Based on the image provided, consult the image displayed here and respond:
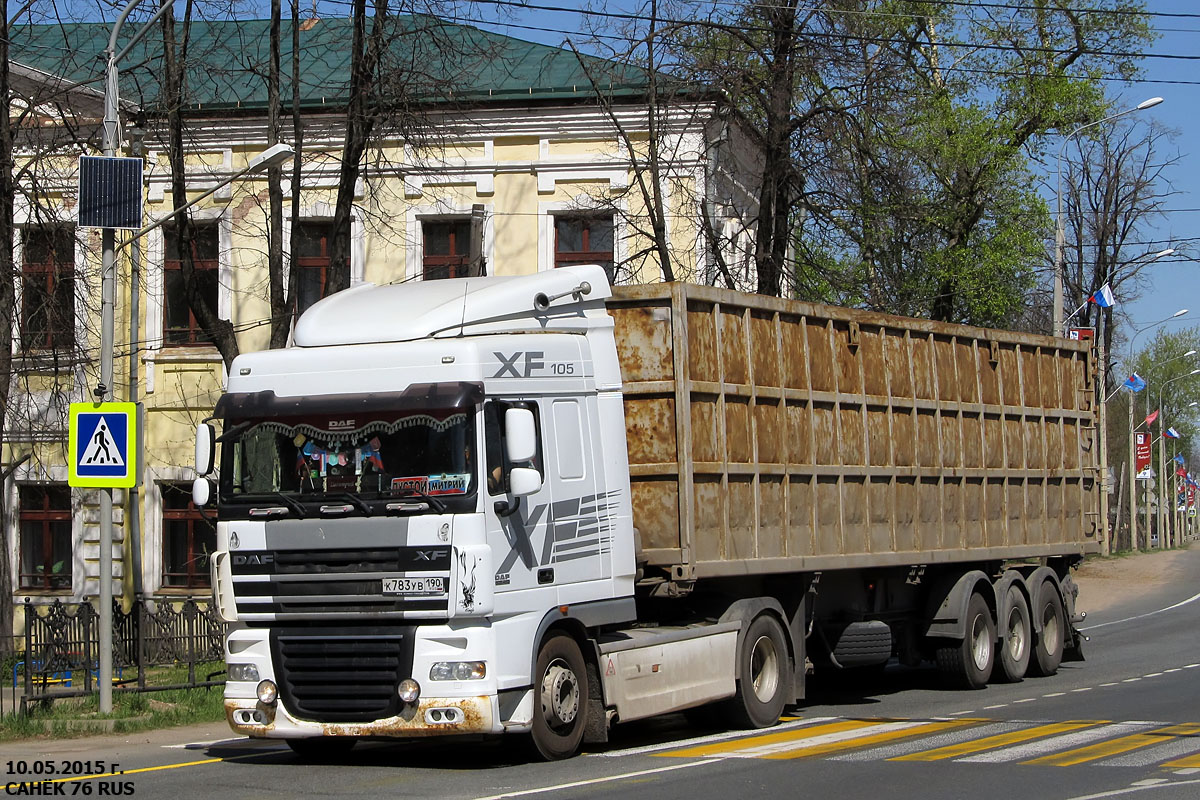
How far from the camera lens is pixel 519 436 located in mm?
10602

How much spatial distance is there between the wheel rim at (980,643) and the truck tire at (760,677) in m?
3.87

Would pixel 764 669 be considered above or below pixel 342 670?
below

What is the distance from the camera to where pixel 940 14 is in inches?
1288

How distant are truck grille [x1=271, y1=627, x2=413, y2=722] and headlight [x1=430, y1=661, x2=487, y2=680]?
202 millimetres

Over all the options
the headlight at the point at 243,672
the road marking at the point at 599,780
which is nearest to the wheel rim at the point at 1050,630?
the road marking at the point at 599,780

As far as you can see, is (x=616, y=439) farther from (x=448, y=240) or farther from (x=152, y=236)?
(x=152, y=236)

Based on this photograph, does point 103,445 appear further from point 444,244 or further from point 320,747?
point 444,244

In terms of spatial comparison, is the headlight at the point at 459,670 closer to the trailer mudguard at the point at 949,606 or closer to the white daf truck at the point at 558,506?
the white daf truck at the point at 558,506

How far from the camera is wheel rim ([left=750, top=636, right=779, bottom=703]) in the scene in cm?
1353

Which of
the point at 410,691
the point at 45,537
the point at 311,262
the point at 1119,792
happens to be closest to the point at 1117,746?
the point at 1119,792

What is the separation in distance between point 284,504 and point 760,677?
4.97 m

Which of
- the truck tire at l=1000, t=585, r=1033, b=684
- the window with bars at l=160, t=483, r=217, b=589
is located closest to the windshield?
the truck tire at l=1000, t=585, r=1033, b=684

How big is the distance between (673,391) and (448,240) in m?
14.9

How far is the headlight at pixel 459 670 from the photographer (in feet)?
34.3
